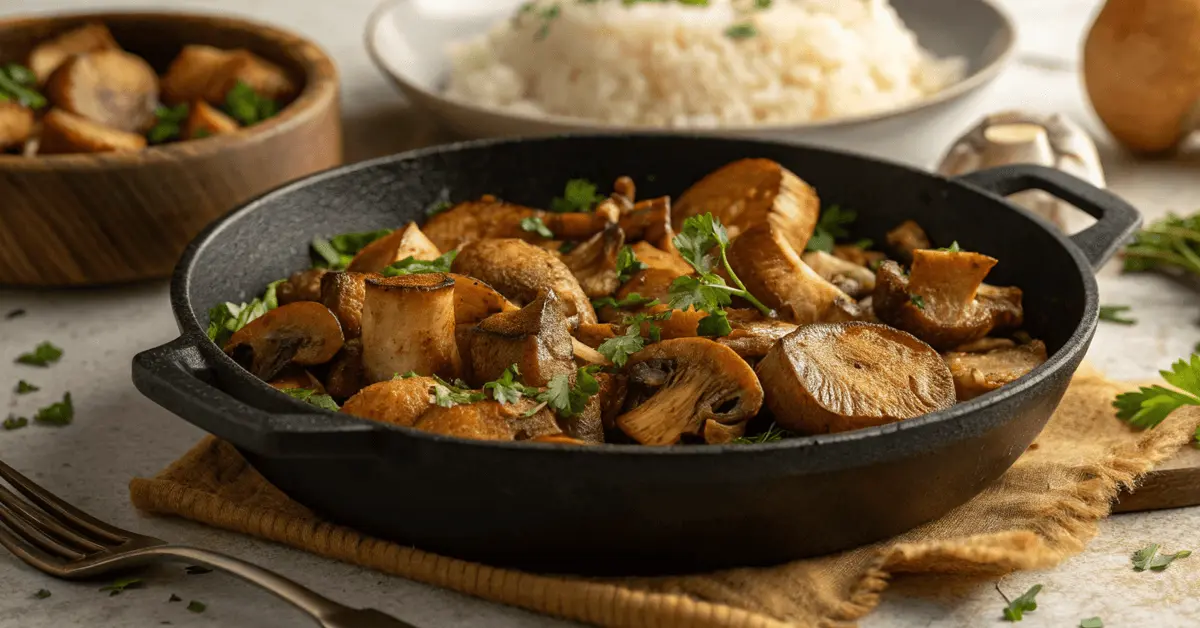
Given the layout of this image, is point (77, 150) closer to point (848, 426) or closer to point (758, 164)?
point (758, 164)

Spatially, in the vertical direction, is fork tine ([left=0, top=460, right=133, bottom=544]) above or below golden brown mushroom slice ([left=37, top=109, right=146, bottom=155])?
below

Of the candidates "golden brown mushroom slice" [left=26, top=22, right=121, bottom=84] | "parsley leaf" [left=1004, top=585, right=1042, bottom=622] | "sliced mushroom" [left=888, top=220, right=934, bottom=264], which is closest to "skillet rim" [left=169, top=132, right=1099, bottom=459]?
"sliced mushroom" [left=888, top=220, right=934, bottom=264]

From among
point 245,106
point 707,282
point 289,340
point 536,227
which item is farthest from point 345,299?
point 245,106

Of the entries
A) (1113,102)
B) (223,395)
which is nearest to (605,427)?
(223,395)

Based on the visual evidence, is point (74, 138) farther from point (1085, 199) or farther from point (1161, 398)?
point (1161, 398)

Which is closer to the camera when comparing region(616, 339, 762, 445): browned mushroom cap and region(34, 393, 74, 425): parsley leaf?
region(616, 339, 762, 445): browned mushroom cap

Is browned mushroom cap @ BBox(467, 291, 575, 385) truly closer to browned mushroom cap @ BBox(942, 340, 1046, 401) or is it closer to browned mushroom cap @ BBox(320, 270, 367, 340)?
browned mushroom cap @ BBox(320, 270, 367, 340)
